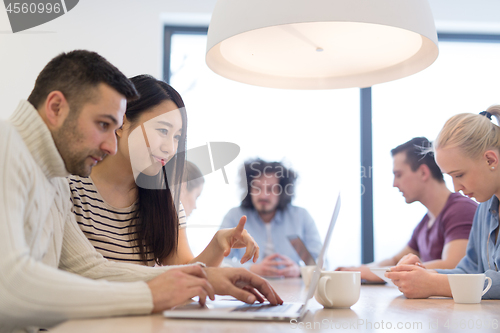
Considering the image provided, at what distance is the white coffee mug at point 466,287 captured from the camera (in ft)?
3.28

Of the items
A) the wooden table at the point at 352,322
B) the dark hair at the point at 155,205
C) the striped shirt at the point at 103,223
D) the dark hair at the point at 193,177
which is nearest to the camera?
the wooden table at the point at 352,322

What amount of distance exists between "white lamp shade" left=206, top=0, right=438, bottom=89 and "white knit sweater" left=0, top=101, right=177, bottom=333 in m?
0.46

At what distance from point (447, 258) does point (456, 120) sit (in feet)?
2.31

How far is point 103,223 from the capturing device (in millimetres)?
1262

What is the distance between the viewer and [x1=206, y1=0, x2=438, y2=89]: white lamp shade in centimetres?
86

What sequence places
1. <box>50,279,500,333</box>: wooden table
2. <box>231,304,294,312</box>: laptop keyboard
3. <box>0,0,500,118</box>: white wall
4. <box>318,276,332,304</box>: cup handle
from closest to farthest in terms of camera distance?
<box>50,279,500,333</box>: wooden table < <box>231,304,294,312</box>: laptop keyboard < <box>318,276,332,304</box>: cup handle < <box>0,0,500,118</box>: white wall

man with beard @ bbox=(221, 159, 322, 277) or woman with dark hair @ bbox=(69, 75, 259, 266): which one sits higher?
woman with dark hair @ bbox=(69, 75, 259, 266)

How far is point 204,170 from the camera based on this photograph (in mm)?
2027

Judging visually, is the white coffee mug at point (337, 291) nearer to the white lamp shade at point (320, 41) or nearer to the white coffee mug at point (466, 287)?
the white coffee mug at point (466, 287)

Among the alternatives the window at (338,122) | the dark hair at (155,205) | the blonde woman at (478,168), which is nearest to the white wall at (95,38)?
the window at (338,122)

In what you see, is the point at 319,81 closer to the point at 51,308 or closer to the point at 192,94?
the point at 51,308

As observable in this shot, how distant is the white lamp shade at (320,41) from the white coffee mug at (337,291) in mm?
526

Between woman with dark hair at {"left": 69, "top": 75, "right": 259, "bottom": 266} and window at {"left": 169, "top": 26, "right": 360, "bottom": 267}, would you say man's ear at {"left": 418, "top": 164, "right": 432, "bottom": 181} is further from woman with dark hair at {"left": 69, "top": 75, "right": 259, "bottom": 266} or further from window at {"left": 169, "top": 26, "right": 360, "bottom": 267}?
woman with dark hair at {"left": 69, "top": 75, "right": 259, "bottom": 266}
